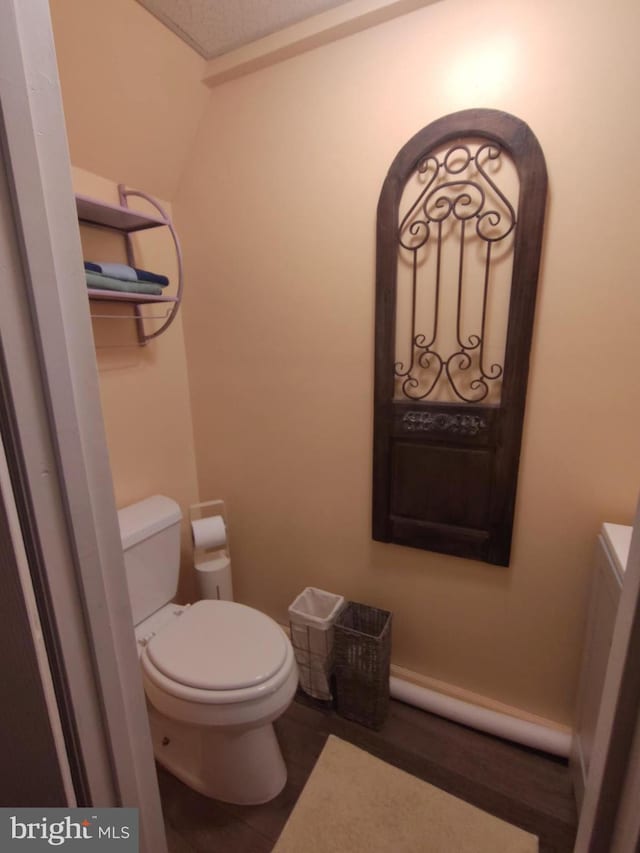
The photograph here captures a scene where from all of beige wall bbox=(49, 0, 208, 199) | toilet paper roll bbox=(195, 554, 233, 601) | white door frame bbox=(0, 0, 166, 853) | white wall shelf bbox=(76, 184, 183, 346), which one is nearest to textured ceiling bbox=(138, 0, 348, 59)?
beige wall bbox=(49, 0, 208, 199)

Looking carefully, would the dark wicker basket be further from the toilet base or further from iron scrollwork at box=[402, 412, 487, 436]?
iron scrollwork at box=[402, 412, 487, 436]

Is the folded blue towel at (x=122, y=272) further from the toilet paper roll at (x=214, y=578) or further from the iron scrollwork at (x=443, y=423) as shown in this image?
the toilet paper roll at (x=214, y=578)

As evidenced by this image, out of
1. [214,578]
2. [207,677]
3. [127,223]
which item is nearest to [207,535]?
[214,578]

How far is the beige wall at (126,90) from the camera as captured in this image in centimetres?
114

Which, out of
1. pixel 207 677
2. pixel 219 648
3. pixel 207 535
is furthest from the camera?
pixel 207 535

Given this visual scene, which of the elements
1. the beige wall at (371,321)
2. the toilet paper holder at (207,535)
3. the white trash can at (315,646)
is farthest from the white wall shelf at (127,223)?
the white trash can at (315,646)

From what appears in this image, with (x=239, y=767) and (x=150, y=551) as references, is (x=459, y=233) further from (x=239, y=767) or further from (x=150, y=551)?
(x=239, y=767)

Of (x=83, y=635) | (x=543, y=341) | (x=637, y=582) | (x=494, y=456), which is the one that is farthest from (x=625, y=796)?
(x=543, y=341)

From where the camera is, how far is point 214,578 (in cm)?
171

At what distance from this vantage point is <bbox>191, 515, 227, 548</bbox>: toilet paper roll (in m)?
1.66

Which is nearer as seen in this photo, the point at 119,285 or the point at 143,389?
the point at 119,285

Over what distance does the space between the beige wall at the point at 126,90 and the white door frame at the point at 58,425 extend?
1.01 meters

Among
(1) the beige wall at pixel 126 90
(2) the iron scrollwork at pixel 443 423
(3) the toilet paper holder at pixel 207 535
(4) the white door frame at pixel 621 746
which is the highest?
(1) the beige wall at pixel 126 90

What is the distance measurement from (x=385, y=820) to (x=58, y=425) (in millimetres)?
1478
